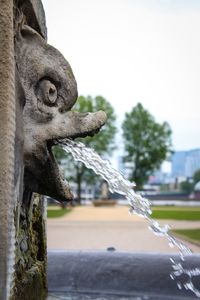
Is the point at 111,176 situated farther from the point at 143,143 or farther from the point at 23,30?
the point at 143,143

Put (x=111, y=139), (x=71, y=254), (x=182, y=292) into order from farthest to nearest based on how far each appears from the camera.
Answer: (x=111, y=139) < (x=71, y=254) < (x=182, y=292)

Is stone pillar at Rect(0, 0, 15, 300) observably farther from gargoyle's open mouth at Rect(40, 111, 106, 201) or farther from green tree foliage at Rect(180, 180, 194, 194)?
green tree foliage at Rect(180, 180, 194, 194)

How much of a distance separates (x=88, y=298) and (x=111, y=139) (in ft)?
185

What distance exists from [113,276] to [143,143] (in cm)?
6577

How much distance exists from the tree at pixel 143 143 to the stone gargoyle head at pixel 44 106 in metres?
67.2

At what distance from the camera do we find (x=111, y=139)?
61344 millimetres

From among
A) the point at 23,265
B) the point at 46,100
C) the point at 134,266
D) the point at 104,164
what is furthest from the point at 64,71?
the point at 134,266

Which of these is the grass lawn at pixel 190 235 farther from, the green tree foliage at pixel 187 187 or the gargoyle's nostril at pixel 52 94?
the green tree foliage at pixel 187 187

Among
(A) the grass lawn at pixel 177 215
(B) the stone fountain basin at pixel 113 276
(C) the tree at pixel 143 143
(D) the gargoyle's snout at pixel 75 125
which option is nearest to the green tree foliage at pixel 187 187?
(C) the tree at pixel 143 143

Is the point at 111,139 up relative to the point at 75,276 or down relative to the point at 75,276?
up

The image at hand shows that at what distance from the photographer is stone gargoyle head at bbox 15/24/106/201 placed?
3.05 metres

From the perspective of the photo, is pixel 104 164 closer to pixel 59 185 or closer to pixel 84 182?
pixel 59 185

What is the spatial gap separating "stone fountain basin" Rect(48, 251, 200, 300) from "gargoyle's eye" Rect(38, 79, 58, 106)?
7.23 feet

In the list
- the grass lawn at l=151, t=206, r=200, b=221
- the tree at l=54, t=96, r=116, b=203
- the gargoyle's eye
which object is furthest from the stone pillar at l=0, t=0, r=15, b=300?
the tree at l=54, t=96, r=116, b=203
